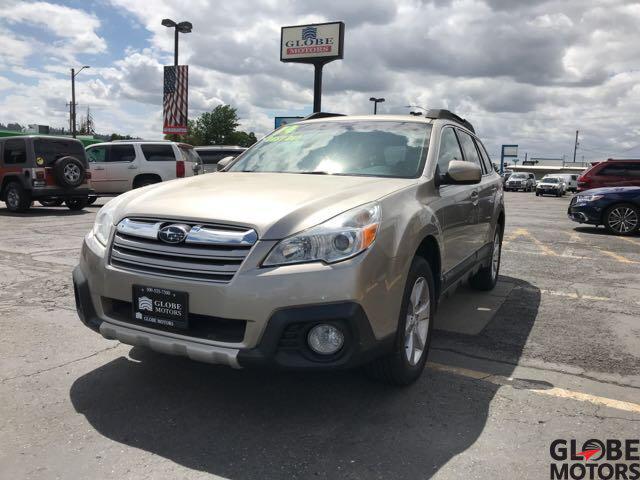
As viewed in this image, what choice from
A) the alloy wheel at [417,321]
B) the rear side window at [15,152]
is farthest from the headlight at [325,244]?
the rear side window at [15,152]

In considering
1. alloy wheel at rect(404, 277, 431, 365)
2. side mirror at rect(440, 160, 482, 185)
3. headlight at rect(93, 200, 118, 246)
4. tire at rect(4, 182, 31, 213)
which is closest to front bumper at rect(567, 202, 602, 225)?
side mirror at rect(440, 160, 482, 185)

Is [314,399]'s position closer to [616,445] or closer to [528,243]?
[616,445]

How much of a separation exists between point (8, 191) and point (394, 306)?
13.4m

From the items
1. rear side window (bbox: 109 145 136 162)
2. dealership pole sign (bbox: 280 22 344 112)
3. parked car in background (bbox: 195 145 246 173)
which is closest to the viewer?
rear side window (bbox: 109 145 136 162)

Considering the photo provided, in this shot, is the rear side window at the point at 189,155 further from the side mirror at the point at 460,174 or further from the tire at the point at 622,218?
the side mirror at the point at 460,174

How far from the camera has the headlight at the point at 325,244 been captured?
8.89 ft

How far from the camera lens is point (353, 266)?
2.69m

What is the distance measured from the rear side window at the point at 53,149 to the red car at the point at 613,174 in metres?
13.9

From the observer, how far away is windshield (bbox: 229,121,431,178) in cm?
391

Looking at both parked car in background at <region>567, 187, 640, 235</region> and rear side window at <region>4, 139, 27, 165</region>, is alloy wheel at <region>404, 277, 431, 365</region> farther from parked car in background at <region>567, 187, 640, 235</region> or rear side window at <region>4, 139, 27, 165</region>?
rear side window at <region>4, 139, 27, 165</region>

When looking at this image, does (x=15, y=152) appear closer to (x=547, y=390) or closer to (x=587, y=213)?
(x=587, y=213)

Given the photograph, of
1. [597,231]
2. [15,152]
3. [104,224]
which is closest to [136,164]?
[15,152]

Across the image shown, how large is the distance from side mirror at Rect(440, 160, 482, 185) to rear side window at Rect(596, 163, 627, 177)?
14.1 m

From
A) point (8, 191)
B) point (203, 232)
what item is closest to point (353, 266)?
point (203, 232)
